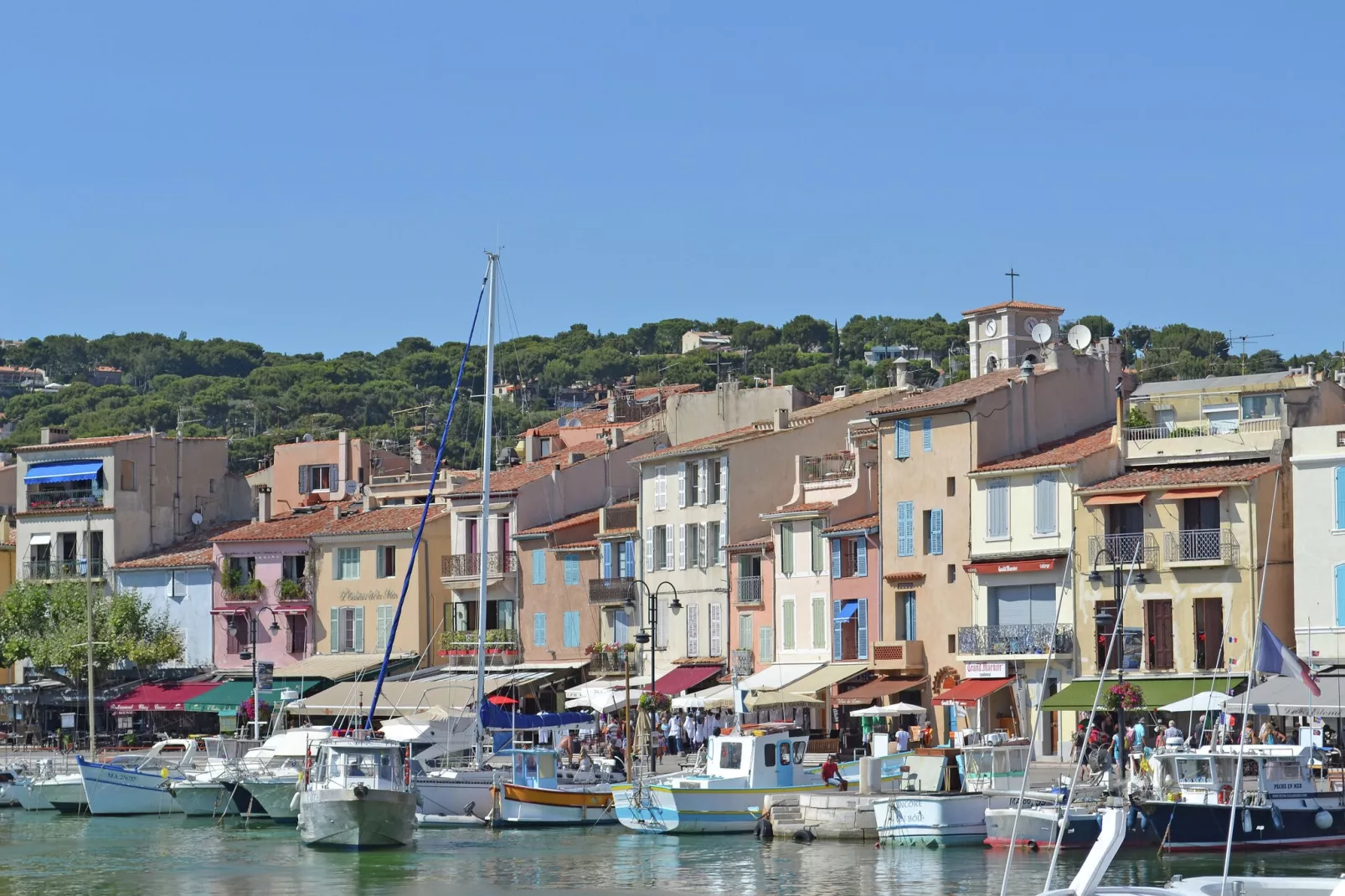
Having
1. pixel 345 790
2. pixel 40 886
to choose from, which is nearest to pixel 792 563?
pixel 345 790

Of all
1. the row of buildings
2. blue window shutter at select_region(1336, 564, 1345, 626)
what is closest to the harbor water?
the row of buildings

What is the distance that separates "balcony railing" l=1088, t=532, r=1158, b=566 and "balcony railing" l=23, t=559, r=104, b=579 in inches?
1761

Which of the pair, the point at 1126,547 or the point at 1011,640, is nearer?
the point at 1126,547

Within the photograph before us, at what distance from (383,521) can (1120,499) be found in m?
33.3

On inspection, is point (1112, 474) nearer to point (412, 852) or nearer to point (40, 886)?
point (412, 852)

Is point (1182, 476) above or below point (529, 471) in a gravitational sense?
below

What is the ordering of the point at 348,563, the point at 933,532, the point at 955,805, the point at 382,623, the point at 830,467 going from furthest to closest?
the point at 348,563 → the point at 382,623 → the point at 830,467 → the point at 933,532 → the point at 955,805

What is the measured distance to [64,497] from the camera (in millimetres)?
89875

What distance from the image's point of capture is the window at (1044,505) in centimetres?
6062

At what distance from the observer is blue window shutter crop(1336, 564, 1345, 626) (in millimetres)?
55188

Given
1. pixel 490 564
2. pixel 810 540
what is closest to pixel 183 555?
pixel 490 564

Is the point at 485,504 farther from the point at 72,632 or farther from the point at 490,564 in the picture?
the point at 72,632

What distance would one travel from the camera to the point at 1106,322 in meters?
156

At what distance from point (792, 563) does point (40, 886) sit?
30.4 m
